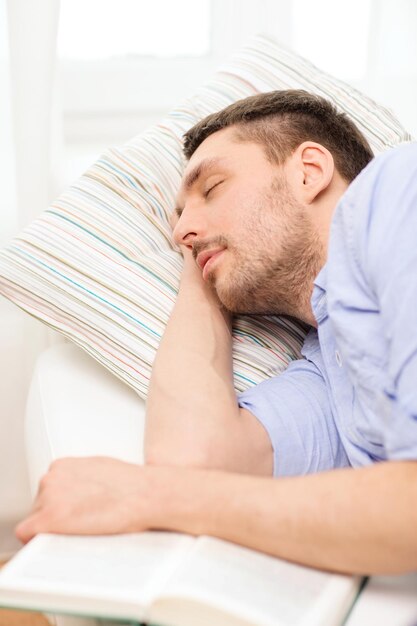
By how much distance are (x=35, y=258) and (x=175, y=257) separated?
235mm

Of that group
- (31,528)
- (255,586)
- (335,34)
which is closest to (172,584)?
(255,586)

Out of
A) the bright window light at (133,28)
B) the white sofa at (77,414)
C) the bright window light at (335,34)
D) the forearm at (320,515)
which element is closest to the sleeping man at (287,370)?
the forearm at (320,515)

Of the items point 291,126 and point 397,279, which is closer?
point 397,279

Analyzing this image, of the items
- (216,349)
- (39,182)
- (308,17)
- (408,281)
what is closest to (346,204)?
(408,281)

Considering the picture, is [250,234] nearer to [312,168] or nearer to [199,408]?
[312,168]

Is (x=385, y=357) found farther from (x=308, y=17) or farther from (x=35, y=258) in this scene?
(x=308, y=17)

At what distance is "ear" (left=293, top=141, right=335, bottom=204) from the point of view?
48.3 inches

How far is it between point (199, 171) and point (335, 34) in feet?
3.63

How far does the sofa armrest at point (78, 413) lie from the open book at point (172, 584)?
0.84 feet

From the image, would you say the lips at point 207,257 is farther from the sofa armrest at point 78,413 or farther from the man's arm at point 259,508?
the man's arm at point 259,508

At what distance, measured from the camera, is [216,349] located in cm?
117

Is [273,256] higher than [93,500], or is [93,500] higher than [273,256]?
[273,256]

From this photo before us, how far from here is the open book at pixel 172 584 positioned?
73 cm

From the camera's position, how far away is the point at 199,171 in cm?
129
